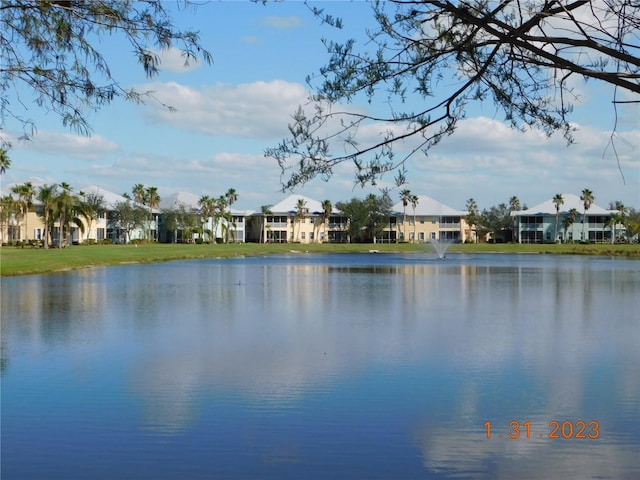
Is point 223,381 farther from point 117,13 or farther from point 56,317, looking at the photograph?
point 56,317

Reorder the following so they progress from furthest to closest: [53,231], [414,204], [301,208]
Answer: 1. [301,208]
2. [414,204]
3. [53,231]

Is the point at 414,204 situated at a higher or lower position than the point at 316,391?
higher

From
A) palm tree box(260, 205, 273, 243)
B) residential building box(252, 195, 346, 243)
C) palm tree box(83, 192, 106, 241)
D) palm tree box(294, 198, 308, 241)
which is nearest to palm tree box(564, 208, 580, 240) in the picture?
residential building box(252, 195, 346, 243)

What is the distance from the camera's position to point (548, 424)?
9234 mm

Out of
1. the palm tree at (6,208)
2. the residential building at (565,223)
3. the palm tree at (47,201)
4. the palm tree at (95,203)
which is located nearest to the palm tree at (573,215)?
the residential building at (565,223)

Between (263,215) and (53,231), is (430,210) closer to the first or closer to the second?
(263,215)

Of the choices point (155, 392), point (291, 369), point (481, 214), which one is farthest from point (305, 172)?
point (481, 214)

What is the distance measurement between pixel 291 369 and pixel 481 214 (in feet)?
322

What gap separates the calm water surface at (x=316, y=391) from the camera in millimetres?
7879
